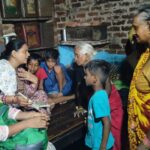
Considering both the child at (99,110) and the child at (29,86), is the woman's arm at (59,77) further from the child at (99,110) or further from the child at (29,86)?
the child at (99,110)

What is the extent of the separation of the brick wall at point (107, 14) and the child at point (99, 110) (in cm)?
181

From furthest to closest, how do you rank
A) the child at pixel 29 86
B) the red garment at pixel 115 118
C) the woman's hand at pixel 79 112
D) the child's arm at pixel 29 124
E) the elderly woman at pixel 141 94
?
the child at pixel 29 86, the woman's hand at pixel 79 112, the red garment at pixel 115 118, the elderly woman at pixel 141 94, the child's arm at pixel 29 124

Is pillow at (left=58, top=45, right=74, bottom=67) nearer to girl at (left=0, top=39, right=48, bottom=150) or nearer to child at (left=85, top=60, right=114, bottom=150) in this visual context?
child at (left=85, top=60, right=114, bottom=150)

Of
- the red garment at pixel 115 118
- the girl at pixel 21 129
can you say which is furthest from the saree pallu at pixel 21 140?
the red garment at pixel 115 118

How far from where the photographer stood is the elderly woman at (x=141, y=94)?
177 cm

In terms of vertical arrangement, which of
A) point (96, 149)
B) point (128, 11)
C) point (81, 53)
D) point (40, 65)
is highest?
point (128, 11)

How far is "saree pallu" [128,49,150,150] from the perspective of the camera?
1828mm

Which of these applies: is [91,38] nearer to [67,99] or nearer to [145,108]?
[67,99]

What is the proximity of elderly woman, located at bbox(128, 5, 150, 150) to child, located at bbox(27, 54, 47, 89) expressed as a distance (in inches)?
77.8

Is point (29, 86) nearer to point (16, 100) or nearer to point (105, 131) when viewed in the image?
point (16, 100)

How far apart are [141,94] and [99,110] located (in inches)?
15.7

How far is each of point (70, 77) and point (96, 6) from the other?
44.0 inches

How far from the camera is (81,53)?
302 cm

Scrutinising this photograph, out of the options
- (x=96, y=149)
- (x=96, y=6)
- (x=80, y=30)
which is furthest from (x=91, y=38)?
(x=96, y=149)
